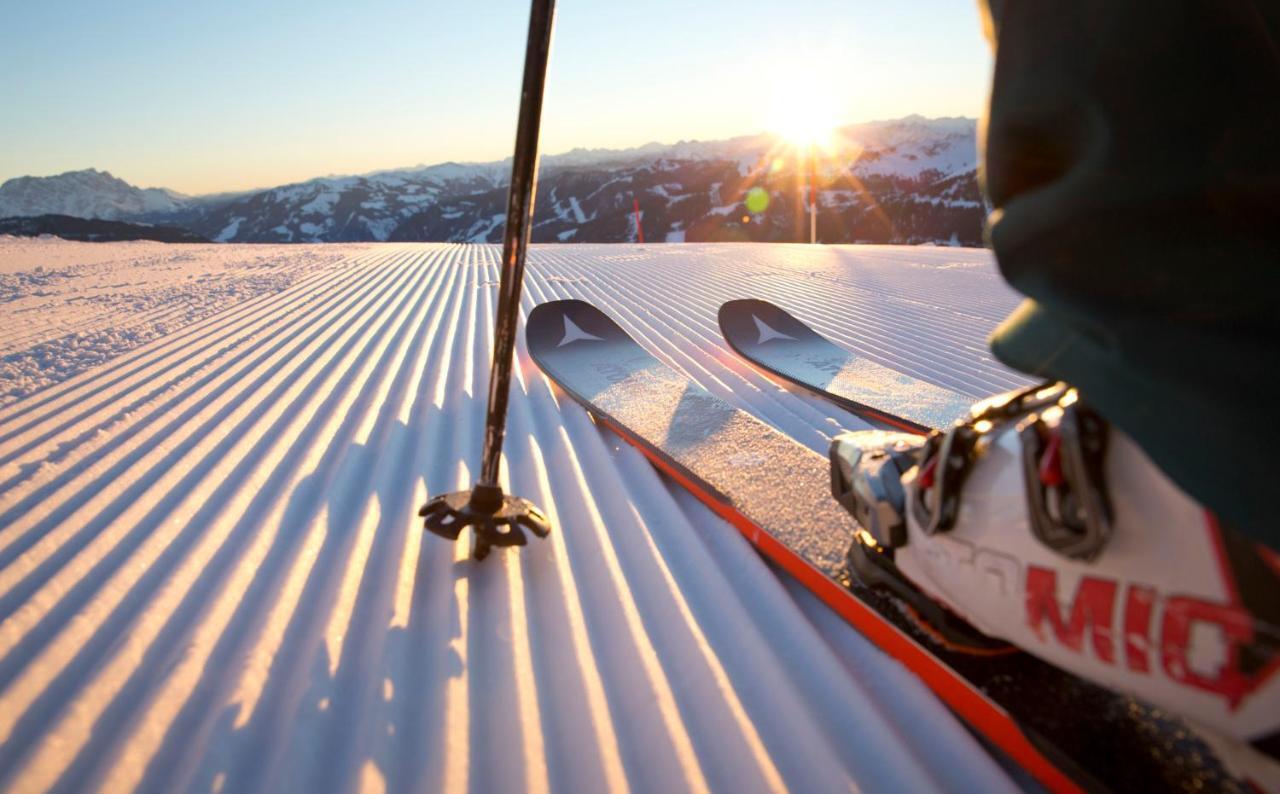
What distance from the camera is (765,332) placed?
354 centimetres

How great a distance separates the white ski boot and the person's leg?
0.08 meters

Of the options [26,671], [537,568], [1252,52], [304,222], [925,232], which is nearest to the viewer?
[1252,52]

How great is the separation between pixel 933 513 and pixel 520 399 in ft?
6.76

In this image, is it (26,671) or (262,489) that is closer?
(26,671)

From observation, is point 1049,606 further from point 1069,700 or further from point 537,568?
point 537,568

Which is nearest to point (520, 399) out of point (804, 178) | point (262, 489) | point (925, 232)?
point (262, 489)

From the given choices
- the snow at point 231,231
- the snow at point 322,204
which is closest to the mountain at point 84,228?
the snow at point 322,204

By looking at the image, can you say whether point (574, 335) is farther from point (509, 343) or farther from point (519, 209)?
point (519, 209)

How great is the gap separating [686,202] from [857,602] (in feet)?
231

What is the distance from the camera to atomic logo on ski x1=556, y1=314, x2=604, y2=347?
329 centimetres

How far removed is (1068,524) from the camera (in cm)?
69

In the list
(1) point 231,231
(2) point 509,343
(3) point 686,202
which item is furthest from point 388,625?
(1) point 231,231

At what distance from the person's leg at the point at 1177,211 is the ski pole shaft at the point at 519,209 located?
2.51ft

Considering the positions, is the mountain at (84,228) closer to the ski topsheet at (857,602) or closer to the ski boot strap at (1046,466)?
the ski topsheet at (857,602)
